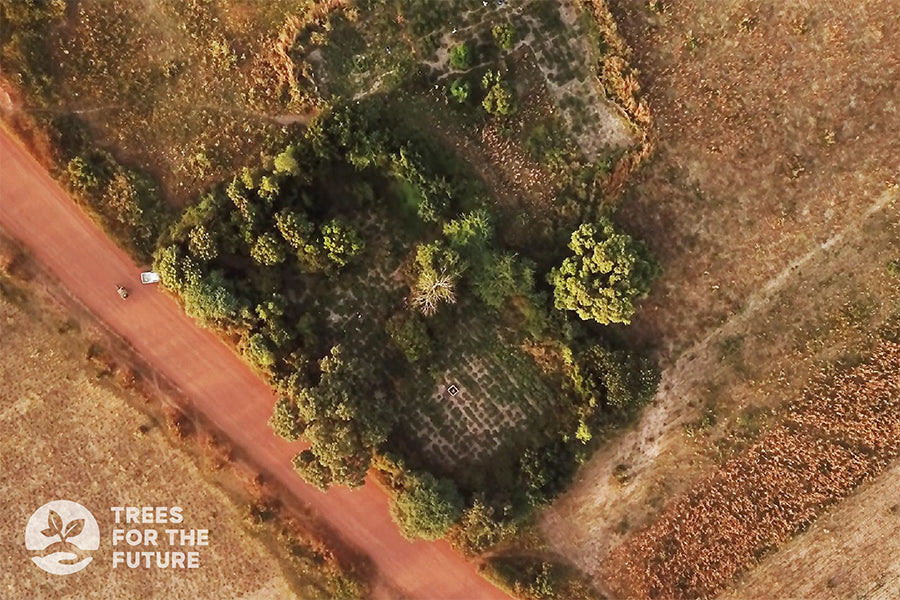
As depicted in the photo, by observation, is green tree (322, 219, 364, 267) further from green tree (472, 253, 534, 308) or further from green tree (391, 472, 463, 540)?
green tree (391, 472, 463, 540)

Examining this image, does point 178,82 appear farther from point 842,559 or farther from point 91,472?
point 842,559

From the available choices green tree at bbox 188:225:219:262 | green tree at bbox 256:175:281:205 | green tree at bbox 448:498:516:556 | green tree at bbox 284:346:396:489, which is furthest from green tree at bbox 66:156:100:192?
green tree at bbox 448:498:516:556

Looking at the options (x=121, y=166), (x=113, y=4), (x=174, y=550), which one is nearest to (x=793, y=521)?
(x=174, y=550)

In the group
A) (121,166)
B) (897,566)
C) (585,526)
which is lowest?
(897,566)

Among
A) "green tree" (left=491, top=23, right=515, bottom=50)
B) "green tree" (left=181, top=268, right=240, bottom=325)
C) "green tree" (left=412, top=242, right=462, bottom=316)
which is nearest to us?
"green tree" (left=181, top=268, right=240, bottom=325)

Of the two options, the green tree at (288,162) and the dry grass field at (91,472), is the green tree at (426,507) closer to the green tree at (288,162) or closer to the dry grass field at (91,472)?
the dry grass field at (91,472)

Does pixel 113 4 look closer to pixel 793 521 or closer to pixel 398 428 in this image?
pixel 398 428

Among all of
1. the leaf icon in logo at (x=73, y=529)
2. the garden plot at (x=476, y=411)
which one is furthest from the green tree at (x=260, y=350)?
the leaf icon in logo at (x=73, y=529)
